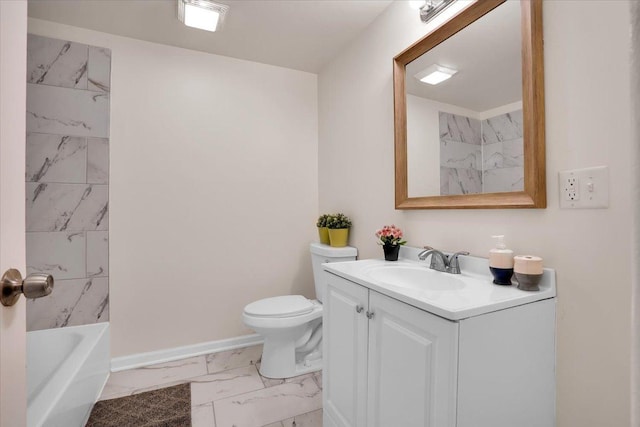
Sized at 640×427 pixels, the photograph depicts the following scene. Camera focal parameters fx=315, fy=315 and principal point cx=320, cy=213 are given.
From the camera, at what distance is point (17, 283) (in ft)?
2.01

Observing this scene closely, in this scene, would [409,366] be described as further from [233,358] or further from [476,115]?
[233,358]

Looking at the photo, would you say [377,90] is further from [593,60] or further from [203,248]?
[203,248]

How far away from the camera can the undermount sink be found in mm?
1350

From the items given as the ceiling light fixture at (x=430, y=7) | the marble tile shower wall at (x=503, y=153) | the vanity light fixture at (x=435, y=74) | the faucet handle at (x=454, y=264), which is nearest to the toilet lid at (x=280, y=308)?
the faucet handle at (x=454, y=264)

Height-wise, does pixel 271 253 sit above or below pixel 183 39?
below

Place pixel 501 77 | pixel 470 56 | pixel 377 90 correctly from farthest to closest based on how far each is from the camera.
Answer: pixel 377 90 < pixel 470 56 < pixel 501 77

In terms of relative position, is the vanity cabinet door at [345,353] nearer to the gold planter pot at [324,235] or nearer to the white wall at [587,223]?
the white wall at [587,223]

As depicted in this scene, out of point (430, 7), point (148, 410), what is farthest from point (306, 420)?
point (430, 7)

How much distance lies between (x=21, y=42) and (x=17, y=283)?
0.52 meters

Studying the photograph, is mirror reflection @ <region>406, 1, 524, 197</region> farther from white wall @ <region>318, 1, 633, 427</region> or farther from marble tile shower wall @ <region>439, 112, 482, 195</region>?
white wall @ <region>318, 1, 633, 427</region>

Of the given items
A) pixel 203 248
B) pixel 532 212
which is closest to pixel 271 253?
pixel 203 248

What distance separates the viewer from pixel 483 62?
54.2 inches

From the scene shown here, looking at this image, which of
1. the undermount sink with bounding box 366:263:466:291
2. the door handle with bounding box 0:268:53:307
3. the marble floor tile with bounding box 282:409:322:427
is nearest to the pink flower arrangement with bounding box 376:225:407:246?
the undermount sink with bounding box 366:263:466:291

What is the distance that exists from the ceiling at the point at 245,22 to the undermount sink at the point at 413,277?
60.3 inches
